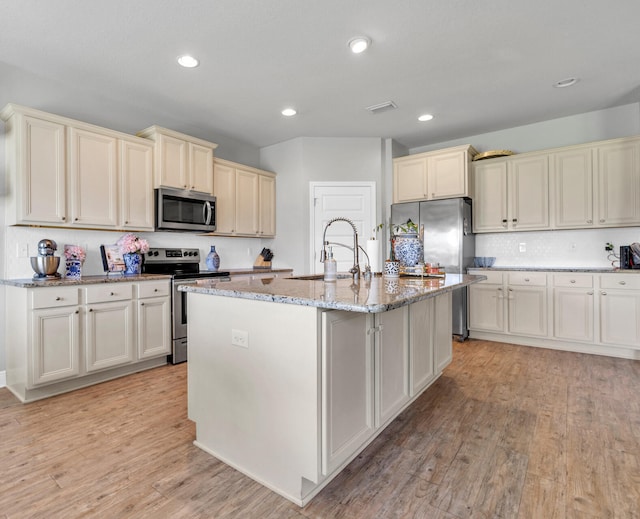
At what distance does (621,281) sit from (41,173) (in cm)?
536

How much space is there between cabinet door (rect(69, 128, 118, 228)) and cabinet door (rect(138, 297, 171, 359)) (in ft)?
2.76

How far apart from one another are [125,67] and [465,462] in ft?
12.2

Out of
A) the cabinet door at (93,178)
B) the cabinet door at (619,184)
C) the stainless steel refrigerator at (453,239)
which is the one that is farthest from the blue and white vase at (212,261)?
the cabinet door at (619,184)

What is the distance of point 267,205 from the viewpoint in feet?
16.3

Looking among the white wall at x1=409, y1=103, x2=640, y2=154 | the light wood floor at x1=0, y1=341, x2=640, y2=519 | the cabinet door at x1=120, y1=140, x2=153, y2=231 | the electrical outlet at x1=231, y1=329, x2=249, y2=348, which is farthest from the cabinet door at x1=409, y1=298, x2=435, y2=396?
the white wall at x1=409, y1=103, x2=640, y2=154

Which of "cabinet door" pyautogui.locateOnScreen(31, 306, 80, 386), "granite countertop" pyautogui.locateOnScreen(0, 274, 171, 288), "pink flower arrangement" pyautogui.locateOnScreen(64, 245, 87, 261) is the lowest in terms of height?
"cabinet door" pyautogui.locateOnScreen(31, 306, 80, 386)

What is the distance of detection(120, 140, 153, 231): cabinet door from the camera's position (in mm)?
3361

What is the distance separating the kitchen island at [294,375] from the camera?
146 cm

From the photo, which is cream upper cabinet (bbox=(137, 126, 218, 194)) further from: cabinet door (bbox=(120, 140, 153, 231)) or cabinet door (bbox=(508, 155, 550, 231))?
cabinet door (bbox=(508, 155, 550, 231))

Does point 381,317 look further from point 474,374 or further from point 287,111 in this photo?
point 287,111

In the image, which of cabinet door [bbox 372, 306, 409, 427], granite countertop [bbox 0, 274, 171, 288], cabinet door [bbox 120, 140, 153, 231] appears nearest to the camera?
cabinet door [bbox 372, 306, 409, 427]

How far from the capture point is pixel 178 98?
353 cm

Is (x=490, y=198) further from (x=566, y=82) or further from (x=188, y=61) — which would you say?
(x=188, y=61)

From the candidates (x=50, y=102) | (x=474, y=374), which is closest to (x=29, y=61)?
(x=50, y=102)
